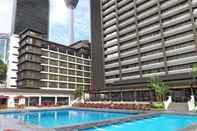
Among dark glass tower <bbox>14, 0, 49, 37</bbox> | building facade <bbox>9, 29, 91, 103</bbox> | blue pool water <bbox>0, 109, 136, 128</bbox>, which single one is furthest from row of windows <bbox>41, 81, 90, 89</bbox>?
dark glass tower <bbox>14, 0, 49, 37</bbox>

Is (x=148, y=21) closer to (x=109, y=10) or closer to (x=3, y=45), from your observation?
(x=109, y=10)

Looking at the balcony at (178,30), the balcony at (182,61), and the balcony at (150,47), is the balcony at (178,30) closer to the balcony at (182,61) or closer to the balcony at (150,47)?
the balcony at (150,47)

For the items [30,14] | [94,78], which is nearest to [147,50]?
[94,78]

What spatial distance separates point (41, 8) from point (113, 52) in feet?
273

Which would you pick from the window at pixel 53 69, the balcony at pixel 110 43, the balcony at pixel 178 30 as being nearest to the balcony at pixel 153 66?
the balcony at pixel 178 30

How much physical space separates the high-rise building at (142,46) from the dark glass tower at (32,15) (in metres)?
55.5

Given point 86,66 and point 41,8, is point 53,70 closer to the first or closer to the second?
point 86,66

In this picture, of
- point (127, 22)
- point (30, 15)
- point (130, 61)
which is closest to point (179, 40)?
point (130, 61)

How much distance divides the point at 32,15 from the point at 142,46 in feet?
288

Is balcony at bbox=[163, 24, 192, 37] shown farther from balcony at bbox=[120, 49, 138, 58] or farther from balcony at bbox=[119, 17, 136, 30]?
balcony at bbox=[119, 17, 136, 30]

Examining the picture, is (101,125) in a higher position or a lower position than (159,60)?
lower

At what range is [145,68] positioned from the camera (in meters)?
57.6

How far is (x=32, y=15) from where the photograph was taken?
415 ft

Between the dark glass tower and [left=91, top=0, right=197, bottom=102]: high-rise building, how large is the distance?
55462 millimetres
